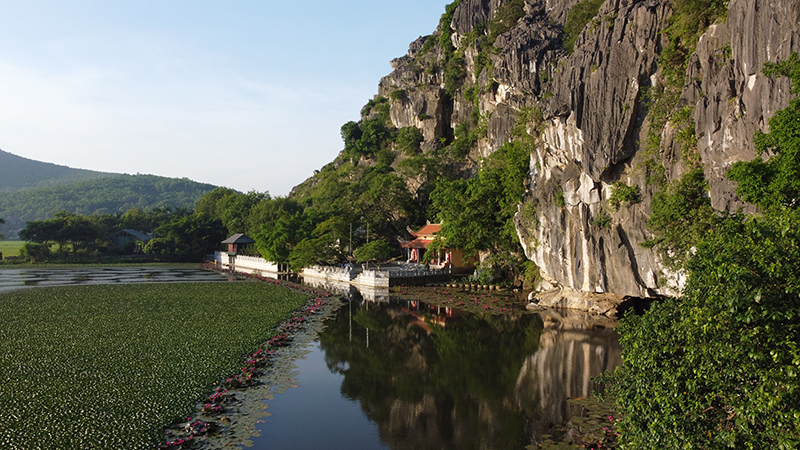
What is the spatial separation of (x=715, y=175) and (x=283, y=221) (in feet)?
121

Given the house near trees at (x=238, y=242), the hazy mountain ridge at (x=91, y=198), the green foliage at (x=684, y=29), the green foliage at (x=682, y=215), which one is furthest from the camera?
the hazy mountain ridge at (x=91, y=198)

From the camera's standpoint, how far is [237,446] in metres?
11.1

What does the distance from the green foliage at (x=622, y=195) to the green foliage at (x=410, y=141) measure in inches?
1690

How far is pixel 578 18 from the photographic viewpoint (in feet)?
122

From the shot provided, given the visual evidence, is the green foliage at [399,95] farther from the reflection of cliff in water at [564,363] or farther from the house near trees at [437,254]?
the reflection of cliff in water at [564,363]

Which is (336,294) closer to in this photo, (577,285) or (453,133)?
A: (577,285)

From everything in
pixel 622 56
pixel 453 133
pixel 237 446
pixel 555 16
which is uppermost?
pixel 555 16

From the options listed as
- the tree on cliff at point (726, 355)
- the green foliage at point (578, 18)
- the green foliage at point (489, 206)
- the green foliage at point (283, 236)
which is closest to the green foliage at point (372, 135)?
the green foliage at point (283, 236)

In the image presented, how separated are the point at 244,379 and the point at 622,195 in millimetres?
15626

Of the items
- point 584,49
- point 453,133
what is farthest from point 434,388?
point 453,133

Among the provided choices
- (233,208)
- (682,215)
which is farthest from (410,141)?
(682,215)

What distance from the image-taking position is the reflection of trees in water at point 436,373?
40.7ft

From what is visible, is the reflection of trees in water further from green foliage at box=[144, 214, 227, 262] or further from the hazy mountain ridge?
the hazy mountain ridge

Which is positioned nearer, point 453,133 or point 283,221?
point 283,221
